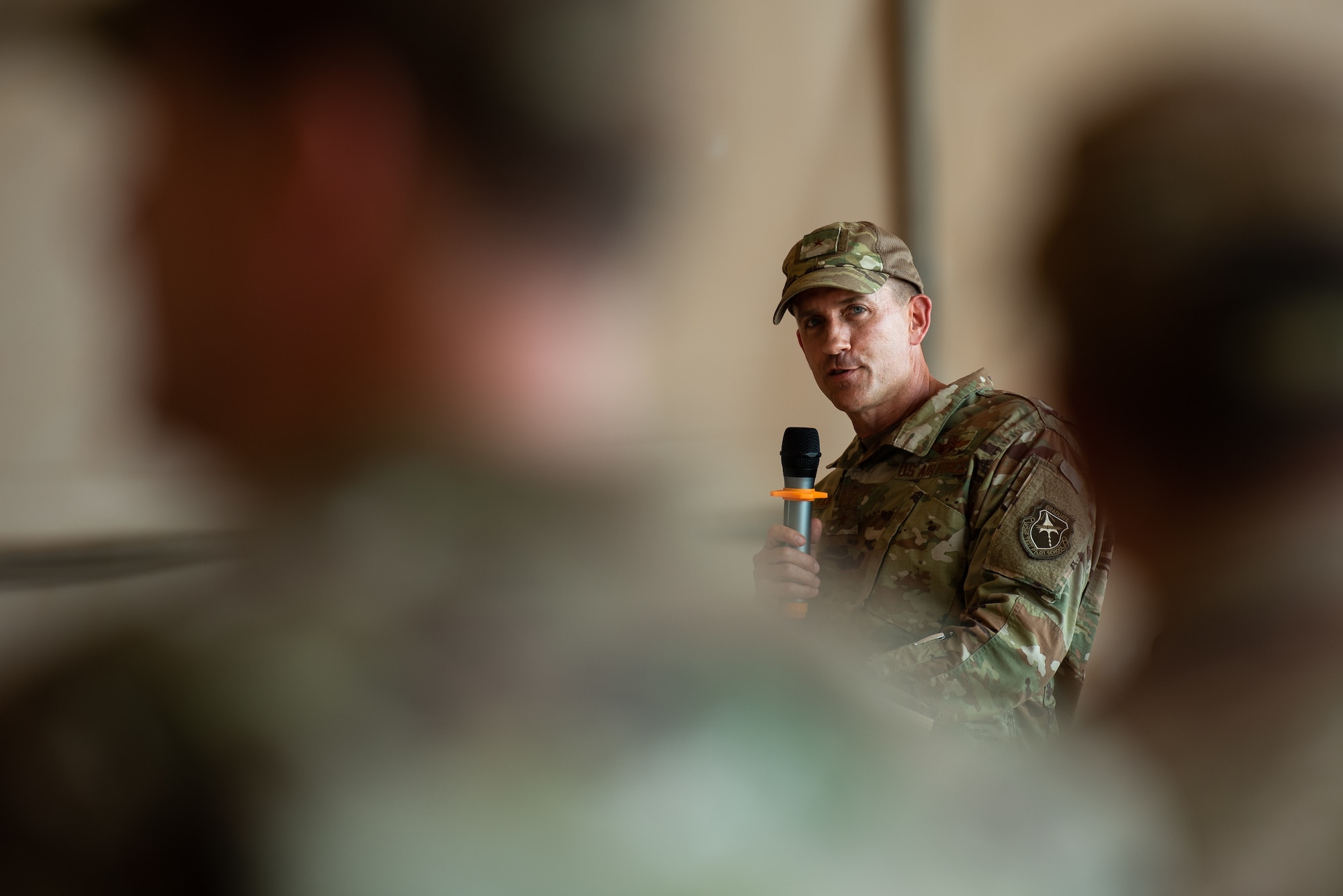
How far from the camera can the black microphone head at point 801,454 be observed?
26.4 inches

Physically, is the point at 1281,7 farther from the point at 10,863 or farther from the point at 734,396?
the point at 10,863

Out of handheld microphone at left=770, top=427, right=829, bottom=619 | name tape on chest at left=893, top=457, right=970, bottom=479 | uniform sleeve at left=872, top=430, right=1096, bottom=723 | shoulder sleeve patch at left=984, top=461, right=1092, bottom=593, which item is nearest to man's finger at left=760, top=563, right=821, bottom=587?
handheld microphone at left=770, top=427, right=829, bottom=619

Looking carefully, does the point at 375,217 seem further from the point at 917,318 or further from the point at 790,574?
the point at 917,318

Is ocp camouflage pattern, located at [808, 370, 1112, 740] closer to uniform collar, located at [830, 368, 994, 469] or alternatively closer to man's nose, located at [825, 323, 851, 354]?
uniform collar, located at [830, 368, 994, 469]

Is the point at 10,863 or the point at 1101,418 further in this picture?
the point at 1101,418

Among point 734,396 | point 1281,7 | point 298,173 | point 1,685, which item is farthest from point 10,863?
point 1281,7

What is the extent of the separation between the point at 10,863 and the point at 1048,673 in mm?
878

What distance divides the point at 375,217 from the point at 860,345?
1.03 meters

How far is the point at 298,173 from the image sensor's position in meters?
0.21

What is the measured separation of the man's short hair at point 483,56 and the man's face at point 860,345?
0.89 m

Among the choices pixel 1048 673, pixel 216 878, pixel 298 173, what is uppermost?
pixel 298 173

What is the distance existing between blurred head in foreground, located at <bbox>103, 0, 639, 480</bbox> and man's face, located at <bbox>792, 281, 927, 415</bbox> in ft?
2.95

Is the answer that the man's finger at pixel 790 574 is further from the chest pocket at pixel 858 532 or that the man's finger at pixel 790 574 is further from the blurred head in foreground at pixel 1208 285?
the chest pocket at pixel 858 532

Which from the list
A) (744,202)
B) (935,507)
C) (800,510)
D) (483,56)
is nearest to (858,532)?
→ (935,507)
